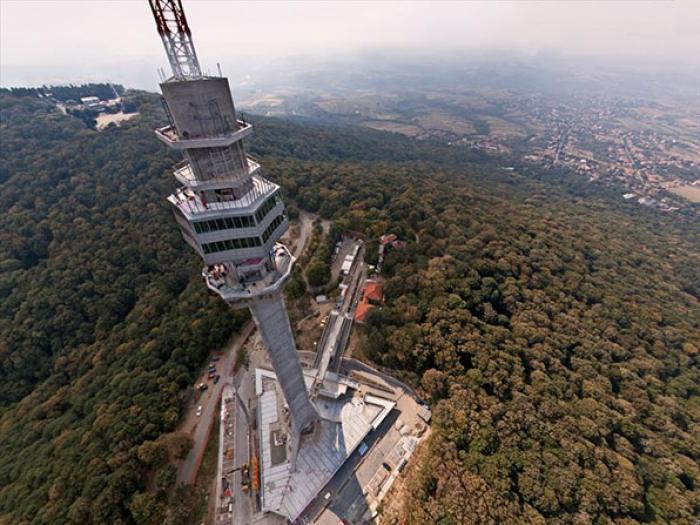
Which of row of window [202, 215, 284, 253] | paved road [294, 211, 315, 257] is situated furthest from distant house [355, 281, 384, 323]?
row of window [202, 215, 284, 253]

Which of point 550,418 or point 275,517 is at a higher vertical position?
point 550,418

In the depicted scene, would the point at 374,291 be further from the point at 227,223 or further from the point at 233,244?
the point at 227,223

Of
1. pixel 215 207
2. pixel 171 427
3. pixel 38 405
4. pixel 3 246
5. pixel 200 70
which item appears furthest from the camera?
pixel 3 246

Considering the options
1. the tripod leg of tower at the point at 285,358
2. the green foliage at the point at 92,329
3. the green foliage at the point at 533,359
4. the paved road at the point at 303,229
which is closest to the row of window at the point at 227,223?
the tripod leg of tower at the point at 285,358

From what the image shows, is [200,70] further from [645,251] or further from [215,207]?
[645,251]

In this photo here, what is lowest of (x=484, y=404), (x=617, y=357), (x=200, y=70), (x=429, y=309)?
(x=617, y=357)

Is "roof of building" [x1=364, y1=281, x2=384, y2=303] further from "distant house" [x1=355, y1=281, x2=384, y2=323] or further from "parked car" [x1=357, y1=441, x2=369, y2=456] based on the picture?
"parked car" [x1=357, y1=441, x2=369, y2=456]

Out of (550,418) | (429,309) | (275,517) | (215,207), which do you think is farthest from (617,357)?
(215,207)
